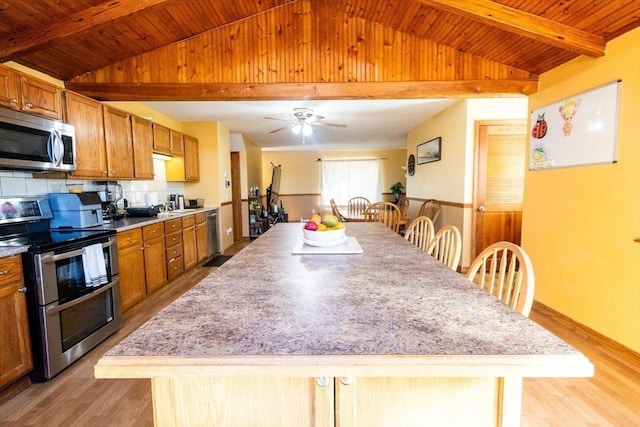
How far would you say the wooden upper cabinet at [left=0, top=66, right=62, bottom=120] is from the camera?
2.03m

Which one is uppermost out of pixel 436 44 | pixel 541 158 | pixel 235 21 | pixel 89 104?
pixel 235 21

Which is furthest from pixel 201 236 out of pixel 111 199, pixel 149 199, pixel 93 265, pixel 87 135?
pixel 93 265

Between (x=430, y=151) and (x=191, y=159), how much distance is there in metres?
3.86

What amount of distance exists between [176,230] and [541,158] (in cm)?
396

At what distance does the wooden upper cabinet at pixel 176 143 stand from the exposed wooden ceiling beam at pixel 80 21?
80.8 inches

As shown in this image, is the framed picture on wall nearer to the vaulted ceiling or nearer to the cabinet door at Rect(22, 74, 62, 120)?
the vaulted ceiling

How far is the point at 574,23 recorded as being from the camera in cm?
218

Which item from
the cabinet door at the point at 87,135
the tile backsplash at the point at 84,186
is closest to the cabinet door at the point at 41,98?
the cabinet door at the point at 87,135

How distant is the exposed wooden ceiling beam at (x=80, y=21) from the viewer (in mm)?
2215

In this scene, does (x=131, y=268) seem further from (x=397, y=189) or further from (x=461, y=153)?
(x=397, y=189)

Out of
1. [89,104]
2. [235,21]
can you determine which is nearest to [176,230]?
[89,104]

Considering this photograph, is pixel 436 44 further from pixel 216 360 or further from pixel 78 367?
pixel 78 367

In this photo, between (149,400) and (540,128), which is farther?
(540,128)

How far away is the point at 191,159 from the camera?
489cm
